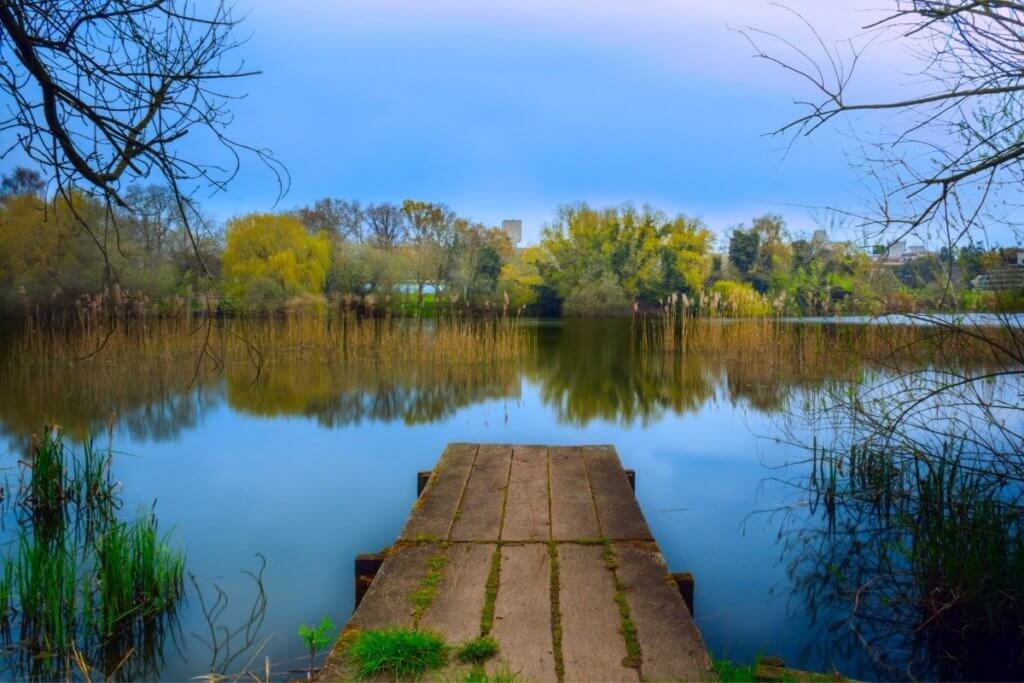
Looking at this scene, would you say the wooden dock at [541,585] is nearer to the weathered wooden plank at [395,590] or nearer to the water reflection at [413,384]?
the weathered wooden plank at [395,590]

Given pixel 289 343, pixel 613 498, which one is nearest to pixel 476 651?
pixel 613 498

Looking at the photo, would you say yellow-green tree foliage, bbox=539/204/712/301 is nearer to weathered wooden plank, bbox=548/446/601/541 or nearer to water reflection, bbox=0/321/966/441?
water reflection, bbox=0/321/966/441

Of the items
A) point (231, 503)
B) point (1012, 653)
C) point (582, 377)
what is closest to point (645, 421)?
point (582, 377)

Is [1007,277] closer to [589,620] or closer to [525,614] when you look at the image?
[589,620]

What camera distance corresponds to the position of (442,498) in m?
3.64

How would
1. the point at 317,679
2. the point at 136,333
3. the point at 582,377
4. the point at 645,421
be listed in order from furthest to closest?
the point at 582,377, the point at 136,333, the point at 645,421, the point at 317,679

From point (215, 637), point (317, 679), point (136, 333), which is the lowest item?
point (215, 637)

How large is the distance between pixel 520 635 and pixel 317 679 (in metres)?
0.56

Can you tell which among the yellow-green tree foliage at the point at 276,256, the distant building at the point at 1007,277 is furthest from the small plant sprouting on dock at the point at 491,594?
the yellow-green tree foliage at the point at 276,256

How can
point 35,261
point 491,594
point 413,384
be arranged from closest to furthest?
point 491,594, point 413,384, point 35,261

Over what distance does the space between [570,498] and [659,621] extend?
4.65ft

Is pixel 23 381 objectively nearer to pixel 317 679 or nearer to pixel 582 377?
pixel 582 377

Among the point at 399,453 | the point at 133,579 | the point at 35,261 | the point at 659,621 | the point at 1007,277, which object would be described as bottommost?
the point at 399,453

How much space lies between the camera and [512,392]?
965cm
